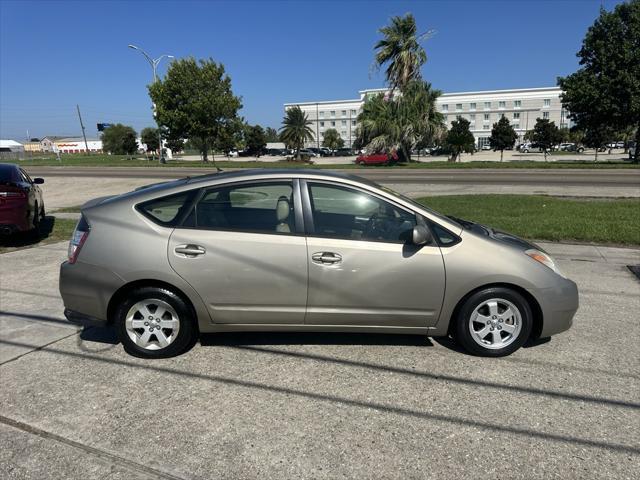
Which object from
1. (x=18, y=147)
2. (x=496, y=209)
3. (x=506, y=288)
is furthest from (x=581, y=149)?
(x=18, y=147)

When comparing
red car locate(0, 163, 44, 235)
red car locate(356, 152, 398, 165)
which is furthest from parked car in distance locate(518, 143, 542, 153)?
red car locate(0, 163, 44, 235)

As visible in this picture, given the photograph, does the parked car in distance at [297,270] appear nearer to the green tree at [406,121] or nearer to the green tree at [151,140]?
the green tree at [406,121]

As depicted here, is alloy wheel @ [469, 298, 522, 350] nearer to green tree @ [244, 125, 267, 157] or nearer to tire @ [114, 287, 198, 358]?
tire @ [114, 287, 198, 358]

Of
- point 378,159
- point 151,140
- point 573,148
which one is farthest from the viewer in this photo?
point 573,148

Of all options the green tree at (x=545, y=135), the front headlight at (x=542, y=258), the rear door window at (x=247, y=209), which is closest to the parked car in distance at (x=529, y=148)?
the green tree at (x=545, y=135)

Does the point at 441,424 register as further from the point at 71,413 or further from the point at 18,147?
the point at 18,147

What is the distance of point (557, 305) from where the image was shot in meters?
3.69

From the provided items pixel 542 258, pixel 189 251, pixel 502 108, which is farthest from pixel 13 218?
pixel 502 108

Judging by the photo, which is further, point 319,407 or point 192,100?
point 192,100

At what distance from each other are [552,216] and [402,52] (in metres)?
33.5

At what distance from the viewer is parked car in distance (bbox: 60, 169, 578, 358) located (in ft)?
11.8

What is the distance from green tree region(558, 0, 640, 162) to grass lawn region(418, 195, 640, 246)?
2247 centimetres

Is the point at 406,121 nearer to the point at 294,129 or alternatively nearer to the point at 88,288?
the point at 294,129

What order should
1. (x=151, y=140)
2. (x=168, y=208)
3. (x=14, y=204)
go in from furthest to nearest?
1. (x=151, y=140)
2. (x=14, y=204)
3. (x=168, y=208)
